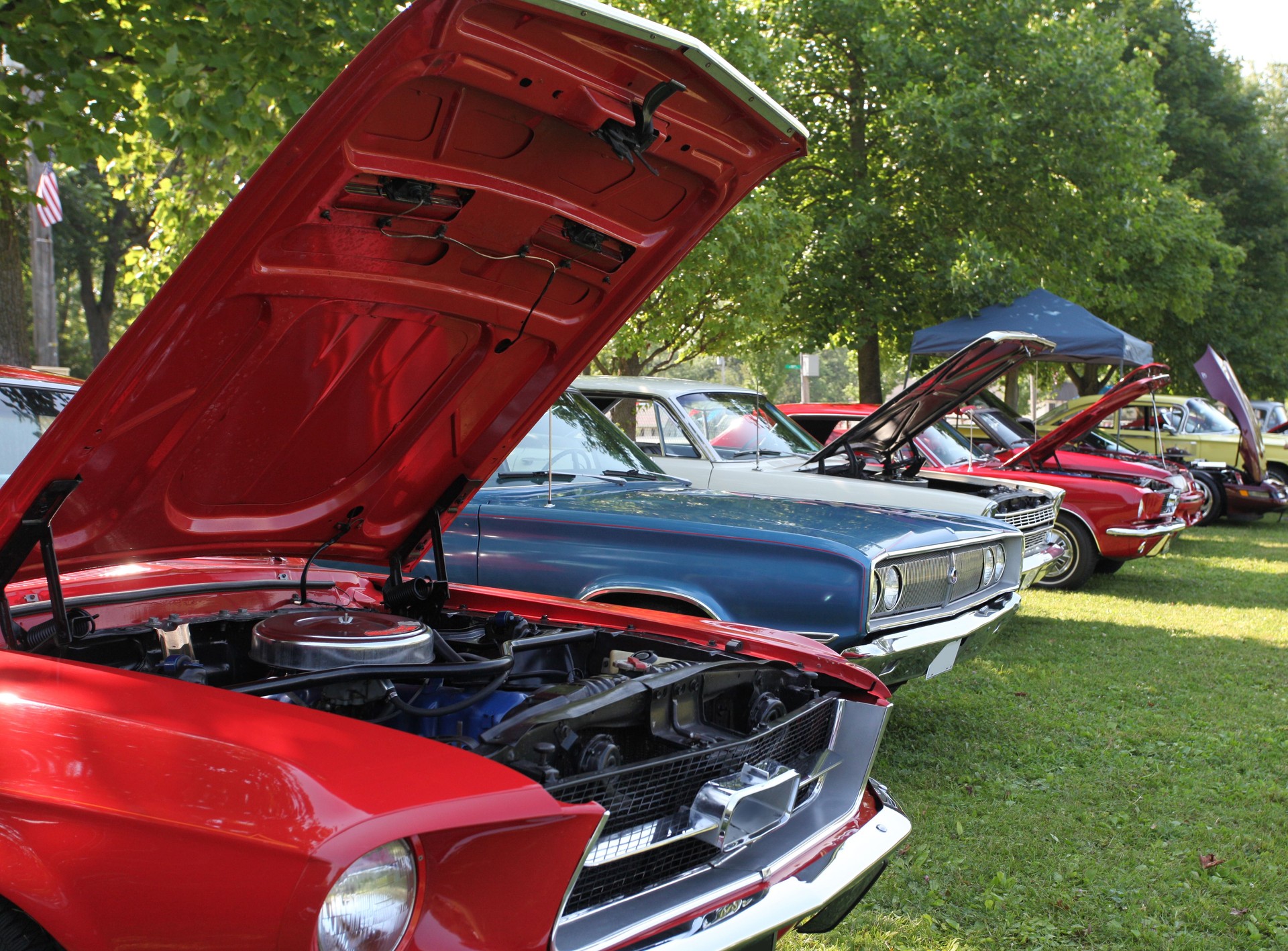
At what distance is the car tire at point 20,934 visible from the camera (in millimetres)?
1595

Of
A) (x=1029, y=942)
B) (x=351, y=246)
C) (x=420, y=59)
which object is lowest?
(x=1029, y=942)

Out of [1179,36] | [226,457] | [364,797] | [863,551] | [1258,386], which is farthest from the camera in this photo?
[1258,386]

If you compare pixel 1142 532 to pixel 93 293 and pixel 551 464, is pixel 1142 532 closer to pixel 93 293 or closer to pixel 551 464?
pixel 551 464

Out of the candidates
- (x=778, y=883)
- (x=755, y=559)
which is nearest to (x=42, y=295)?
(x=755, y=559)

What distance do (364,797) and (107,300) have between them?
30.6 m

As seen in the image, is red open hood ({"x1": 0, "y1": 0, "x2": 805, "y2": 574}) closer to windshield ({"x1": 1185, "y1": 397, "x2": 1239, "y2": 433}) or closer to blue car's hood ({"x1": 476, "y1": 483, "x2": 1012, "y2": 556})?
blue car's hood ({"x1": 476, "y1": 483, "x2": 1012, "y2": 556})

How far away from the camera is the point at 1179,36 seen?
23.2 meters

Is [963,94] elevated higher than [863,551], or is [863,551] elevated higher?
[963,94]

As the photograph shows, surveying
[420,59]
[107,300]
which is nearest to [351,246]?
[420,59]

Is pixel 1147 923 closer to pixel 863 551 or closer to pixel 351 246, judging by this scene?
pixel 863 551

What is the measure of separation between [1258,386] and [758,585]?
25.6 metres

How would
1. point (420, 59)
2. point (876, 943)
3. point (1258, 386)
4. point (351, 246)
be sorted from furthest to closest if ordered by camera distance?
point (1258, 386), point (876, 943), point (351, 246), point (420, 59)

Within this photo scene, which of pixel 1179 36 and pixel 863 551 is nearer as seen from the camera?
pixel 863 551

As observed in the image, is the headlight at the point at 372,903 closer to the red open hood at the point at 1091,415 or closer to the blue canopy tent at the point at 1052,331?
the red open hood at the point at 1091,415
